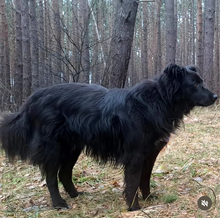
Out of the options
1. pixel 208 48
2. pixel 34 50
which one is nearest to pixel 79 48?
pixel 34 50

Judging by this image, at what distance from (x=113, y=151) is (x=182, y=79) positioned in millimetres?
1249

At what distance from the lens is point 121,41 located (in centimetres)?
630

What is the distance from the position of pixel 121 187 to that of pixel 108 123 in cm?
138

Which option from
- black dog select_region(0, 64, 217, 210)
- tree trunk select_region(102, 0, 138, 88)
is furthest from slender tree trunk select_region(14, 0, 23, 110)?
black dog select_region(0, 64, 217, 210)

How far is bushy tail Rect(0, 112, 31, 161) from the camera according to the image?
3.92 meters

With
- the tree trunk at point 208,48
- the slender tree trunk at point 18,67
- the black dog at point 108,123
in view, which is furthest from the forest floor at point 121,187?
the tree trunk at point 208,48

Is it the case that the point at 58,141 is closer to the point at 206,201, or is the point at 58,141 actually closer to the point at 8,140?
the point at 8,140

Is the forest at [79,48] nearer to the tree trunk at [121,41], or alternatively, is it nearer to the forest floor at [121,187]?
the tree trunk at [121,41]

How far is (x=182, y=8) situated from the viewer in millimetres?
32344

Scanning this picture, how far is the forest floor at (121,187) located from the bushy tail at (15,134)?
0.72 m

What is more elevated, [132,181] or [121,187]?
[132,181]

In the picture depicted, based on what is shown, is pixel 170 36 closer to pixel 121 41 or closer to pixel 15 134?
pixel 121 41

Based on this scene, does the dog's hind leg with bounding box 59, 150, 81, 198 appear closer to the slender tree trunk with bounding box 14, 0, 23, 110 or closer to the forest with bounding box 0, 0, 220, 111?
the forest with bounding box 0, 0, 220, 111

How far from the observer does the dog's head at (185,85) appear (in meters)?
3.56
